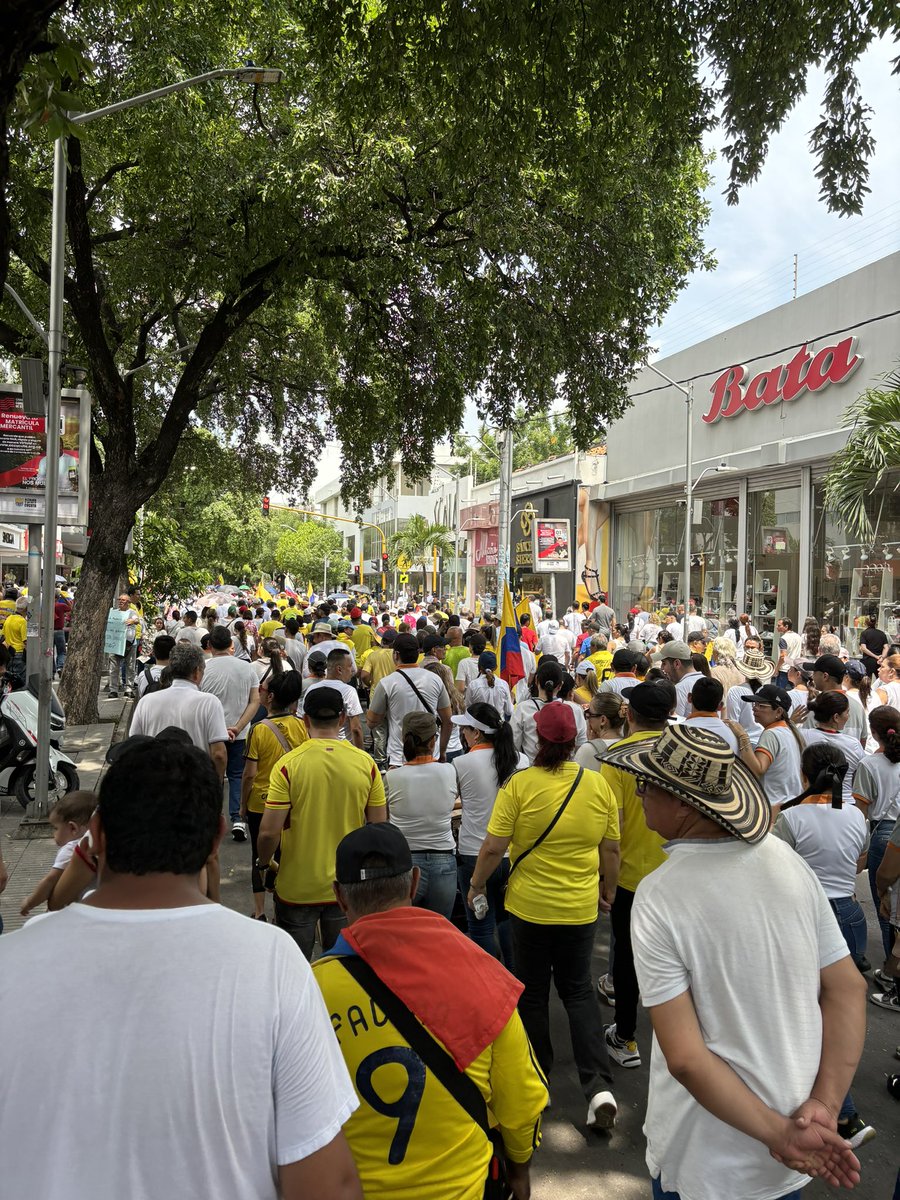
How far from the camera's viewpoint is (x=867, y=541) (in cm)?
1956

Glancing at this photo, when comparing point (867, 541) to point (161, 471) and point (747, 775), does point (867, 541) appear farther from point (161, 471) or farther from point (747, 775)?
point (747, 775)

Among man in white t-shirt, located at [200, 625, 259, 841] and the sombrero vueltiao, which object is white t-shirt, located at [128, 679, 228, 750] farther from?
the sombrero vueltiao

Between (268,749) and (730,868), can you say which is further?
(268,749)

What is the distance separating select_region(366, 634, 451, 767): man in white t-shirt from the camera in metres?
7.78

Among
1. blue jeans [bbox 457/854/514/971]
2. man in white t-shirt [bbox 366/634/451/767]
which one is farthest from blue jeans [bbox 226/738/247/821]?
blue jeans [bbox 457/854/514/971]

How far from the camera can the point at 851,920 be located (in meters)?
4.80

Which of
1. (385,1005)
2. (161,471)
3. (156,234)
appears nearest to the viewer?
(385,1005)

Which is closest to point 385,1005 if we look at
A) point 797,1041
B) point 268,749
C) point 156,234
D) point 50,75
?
point 797,1041

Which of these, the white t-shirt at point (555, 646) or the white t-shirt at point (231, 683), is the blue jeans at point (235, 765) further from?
the white t-shirt at point (555, 646)

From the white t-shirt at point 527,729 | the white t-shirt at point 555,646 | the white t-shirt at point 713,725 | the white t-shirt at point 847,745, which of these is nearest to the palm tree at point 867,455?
the white t-shirt at point 555,646

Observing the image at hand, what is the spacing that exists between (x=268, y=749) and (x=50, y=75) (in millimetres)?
3970

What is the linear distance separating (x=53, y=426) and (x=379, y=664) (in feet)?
13.8

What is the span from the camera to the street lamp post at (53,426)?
361 inches

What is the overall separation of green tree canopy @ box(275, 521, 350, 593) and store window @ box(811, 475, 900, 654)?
6409cm
